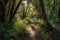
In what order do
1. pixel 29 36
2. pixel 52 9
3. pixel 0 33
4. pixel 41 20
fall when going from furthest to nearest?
pixel 52 9 → pixel 41 20 → pixel 29 36 → pixel 0 33

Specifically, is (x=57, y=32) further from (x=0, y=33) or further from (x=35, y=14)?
(x=0, y=33)

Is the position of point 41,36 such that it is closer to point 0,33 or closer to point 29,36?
point 29,36

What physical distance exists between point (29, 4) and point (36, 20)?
2.48ft

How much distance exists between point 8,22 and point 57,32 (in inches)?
74.0

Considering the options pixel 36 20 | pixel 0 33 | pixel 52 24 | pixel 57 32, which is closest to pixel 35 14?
pixel 36 20

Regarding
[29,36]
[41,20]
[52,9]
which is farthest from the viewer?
[52,9]

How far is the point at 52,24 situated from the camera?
24.0ft

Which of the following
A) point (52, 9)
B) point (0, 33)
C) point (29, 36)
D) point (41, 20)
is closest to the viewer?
point (0, 33)

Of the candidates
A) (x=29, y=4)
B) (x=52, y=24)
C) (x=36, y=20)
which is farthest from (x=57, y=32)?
(x=29, y=4)

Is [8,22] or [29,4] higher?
[29,4]

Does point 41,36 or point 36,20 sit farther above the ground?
point 36,20

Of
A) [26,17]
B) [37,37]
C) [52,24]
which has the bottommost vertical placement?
[37,37]

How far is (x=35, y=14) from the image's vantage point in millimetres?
7797

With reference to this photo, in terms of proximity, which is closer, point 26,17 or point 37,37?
point 37,37
